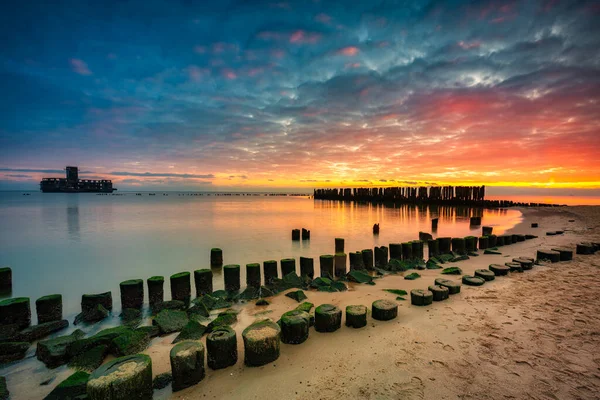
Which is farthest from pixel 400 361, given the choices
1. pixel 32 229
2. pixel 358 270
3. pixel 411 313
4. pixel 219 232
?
pixel 32 229

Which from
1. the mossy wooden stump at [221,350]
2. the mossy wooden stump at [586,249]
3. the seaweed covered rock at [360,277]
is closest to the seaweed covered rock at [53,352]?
the mossy wooden stump at [221,350]

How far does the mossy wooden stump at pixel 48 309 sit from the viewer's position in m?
4.98

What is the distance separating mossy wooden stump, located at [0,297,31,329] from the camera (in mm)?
4688

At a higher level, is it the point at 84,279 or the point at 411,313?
the point at 411,313

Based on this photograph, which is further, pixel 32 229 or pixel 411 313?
pixel 32 229

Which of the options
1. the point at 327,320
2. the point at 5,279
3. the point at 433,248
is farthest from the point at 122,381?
the point at 433,248

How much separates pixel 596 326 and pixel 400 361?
308 centimetres

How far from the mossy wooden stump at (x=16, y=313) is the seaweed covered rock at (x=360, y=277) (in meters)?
6.54

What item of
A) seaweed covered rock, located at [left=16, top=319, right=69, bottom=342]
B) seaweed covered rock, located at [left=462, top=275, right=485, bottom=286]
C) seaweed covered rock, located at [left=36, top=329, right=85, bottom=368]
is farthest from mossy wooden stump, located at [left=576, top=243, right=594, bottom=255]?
seaweed covered rock, located at [left=16, top=319, right=69, bottom=342]

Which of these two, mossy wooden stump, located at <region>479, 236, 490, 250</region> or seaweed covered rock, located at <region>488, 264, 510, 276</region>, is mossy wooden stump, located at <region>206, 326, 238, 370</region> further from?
mossy wooden stump, located at <region>479, 236, 490, 250</region>

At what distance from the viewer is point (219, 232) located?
17.6m

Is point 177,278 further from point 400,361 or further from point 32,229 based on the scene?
point 32,229

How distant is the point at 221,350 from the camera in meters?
3.20

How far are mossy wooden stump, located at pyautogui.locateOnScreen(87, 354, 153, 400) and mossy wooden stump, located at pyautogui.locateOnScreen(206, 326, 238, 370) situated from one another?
2.15ft
